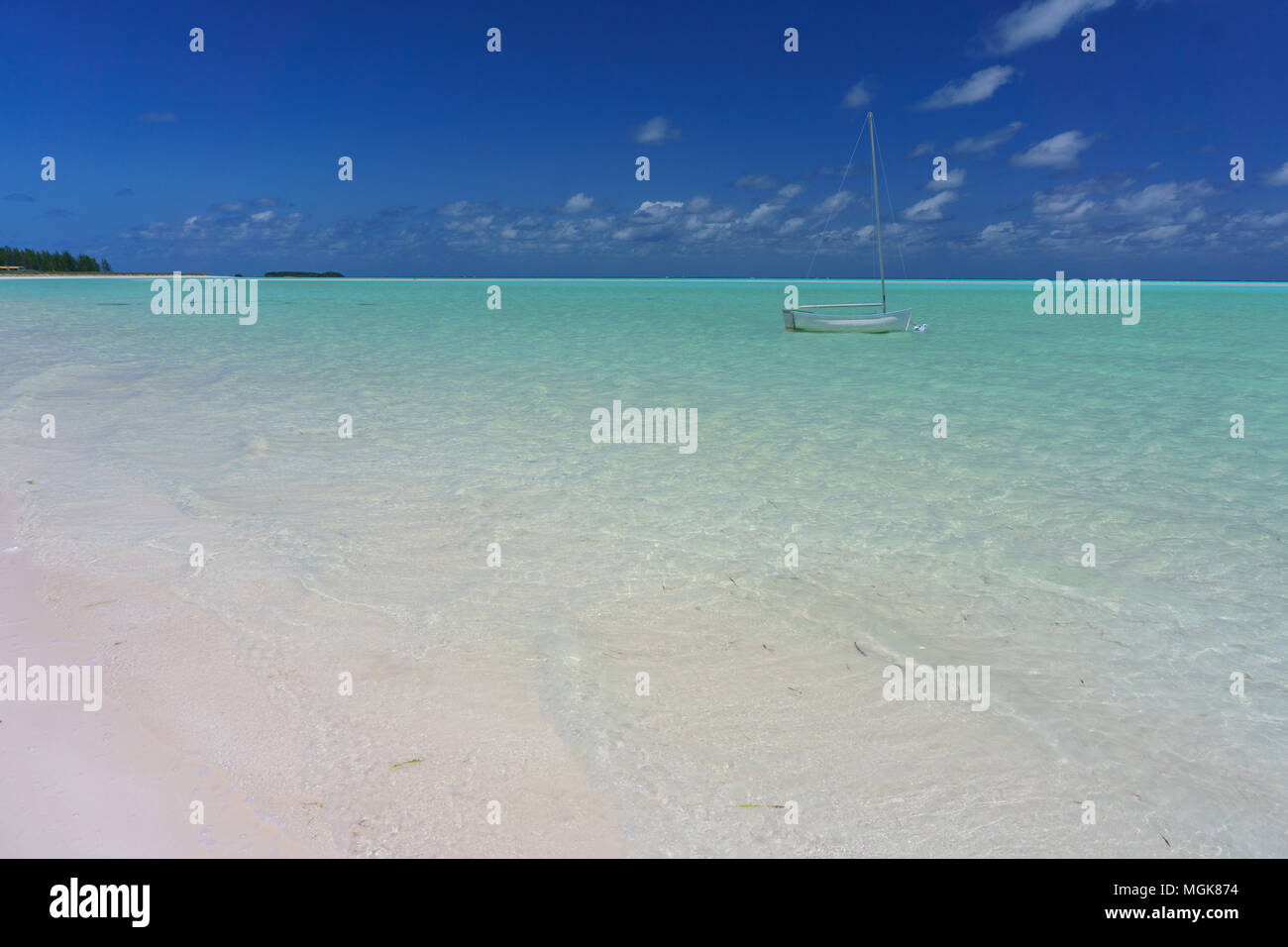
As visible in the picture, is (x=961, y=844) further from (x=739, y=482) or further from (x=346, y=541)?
(x=739, y=482)

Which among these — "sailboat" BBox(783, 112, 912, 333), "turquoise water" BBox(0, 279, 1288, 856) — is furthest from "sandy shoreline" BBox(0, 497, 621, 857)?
"sailboat" BBox(783, 112, 912, 333)

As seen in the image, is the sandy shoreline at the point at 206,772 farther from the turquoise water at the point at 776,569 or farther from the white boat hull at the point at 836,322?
the white boat hull at the point at 836,322

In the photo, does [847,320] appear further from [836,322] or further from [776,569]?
[776,569]

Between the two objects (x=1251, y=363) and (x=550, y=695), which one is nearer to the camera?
(x=550, y=695)

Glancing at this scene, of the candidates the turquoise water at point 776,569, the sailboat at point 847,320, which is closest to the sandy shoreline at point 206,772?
the turquoise water at point 776,569

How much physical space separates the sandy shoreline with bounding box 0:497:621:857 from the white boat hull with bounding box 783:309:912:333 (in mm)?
24471

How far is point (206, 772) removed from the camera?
3.01 m

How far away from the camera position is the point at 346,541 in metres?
5.74

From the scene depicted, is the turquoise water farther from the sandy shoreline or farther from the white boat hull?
the white boat hull

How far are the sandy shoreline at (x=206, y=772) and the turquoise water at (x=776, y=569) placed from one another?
18cm

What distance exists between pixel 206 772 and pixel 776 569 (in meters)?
3.64

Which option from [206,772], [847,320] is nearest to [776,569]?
[206,772]
